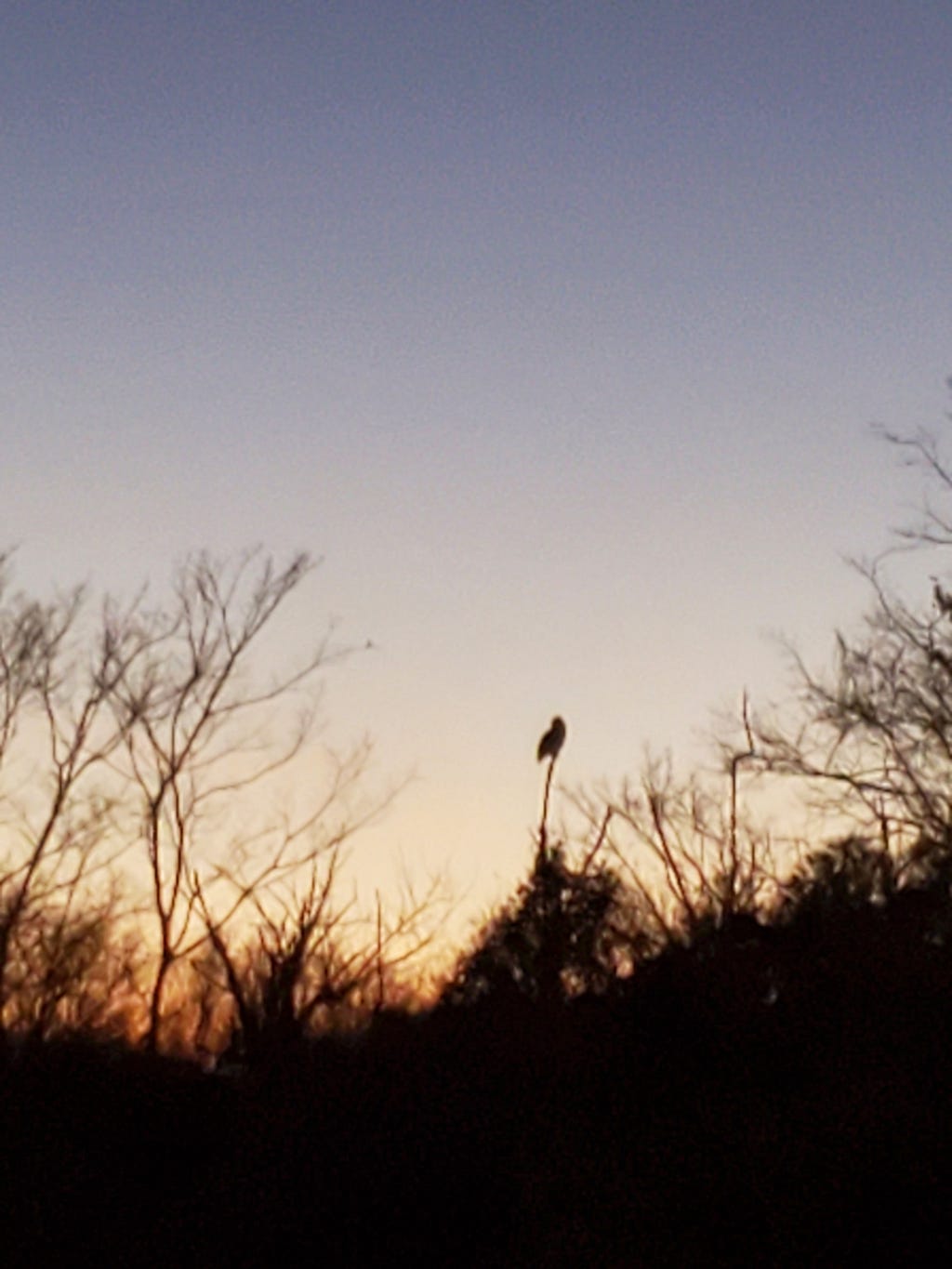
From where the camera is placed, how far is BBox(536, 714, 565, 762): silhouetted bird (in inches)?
1070

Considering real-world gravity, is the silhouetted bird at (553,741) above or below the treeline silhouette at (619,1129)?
above

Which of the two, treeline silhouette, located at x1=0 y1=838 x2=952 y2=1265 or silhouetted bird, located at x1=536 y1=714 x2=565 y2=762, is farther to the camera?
silhouetted bird, located at x1=536 y1=714 x2=565 y2=762

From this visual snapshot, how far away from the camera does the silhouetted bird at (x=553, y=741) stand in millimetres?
27172

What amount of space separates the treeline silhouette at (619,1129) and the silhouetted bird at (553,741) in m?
18.2

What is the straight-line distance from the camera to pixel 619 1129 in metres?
5.69

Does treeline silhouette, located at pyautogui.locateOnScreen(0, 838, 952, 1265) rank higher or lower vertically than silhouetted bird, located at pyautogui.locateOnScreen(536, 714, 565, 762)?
lower

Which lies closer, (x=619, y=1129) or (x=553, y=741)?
(x=619, y=1129)

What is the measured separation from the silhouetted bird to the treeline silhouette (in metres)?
18.2

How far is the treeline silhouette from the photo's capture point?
4773 mm

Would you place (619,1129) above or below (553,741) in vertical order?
below

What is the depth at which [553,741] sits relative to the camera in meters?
27.5

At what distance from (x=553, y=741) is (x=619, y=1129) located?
21.9 m

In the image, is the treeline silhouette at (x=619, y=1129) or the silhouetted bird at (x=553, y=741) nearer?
the treeline silhouette at (x=619, y=1129)

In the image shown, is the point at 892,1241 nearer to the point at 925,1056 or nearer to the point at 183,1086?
the point at 925,1056
